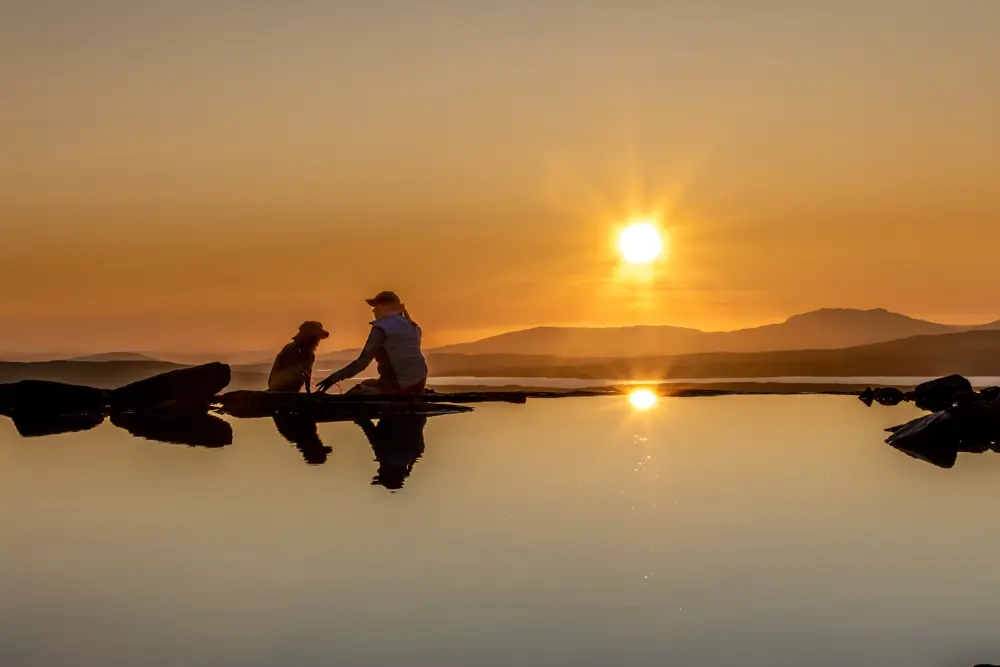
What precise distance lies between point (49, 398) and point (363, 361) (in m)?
10.3

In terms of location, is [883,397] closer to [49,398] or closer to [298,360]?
[298,360]

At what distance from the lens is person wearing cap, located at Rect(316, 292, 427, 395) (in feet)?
78.6

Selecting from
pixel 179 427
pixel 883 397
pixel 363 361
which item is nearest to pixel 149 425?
pixel 179 427

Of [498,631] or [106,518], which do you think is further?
[106,518]

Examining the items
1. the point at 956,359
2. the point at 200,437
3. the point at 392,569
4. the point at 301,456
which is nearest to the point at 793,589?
the point at 392,569

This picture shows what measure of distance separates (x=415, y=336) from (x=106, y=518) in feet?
47.4

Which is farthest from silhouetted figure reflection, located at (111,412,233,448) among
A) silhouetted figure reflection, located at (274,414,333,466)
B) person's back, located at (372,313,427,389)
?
person's back, located at (372,313,427,389)

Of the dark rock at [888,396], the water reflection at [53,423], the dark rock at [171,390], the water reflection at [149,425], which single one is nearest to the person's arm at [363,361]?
the water reflection at [149,425]

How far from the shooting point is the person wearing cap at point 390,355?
78.6 feet

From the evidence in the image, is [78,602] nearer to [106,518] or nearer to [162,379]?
[106,518]

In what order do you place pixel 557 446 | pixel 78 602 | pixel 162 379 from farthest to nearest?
pixel 162 379, pixel 557 446, pixel 78 602

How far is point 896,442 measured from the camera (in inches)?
738

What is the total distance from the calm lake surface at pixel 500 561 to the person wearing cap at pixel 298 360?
1138 cm

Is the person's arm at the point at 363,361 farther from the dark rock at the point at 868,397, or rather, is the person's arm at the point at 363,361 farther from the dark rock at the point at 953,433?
the dark rock at the point at 868,397
